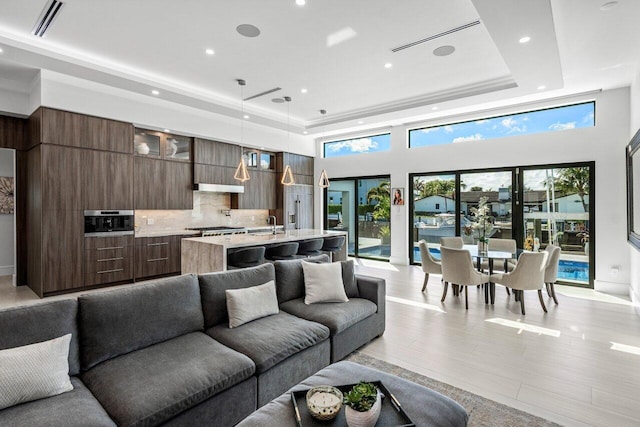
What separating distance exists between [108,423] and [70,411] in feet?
0.69

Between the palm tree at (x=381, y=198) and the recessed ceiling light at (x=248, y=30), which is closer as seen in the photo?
the recessed ceiling light at (x=248, y=30)

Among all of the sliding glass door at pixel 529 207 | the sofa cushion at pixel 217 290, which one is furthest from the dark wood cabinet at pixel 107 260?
the sliding glass door at pixel 529 207

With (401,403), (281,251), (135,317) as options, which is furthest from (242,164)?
(401,403)

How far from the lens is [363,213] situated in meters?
8.80

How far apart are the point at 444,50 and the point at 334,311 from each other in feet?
11.9

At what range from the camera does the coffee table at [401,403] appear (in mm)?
1548

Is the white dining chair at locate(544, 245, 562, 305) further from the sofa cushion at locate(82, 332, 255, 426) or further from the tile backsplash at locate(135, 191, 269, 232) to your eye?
the tile backsplash at locate(135, 191, 269, 232)

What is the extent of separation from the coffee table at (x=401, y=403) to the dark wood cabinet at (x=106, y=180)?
5.13 metres

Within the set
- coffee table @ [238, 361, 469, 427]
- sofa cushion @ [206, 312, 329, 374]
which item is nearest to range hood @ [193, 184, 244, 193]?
sofa cushion @ [206, 312, 329, 374]

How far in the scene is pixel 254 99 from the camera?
6281 millimetres

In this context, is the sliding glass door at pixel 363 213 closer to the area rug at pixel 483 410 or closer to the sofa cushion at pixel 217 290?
the area rug at pixel 483 410

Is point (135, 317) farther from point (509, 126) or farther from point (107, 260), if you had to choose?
point (509, 126)

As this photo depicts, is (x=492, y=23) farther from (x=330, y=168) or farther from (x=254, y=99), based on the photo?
(x=330, y=168)

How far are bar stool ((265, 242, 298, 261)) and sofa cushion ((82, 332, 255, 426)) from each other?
268 centimetres
